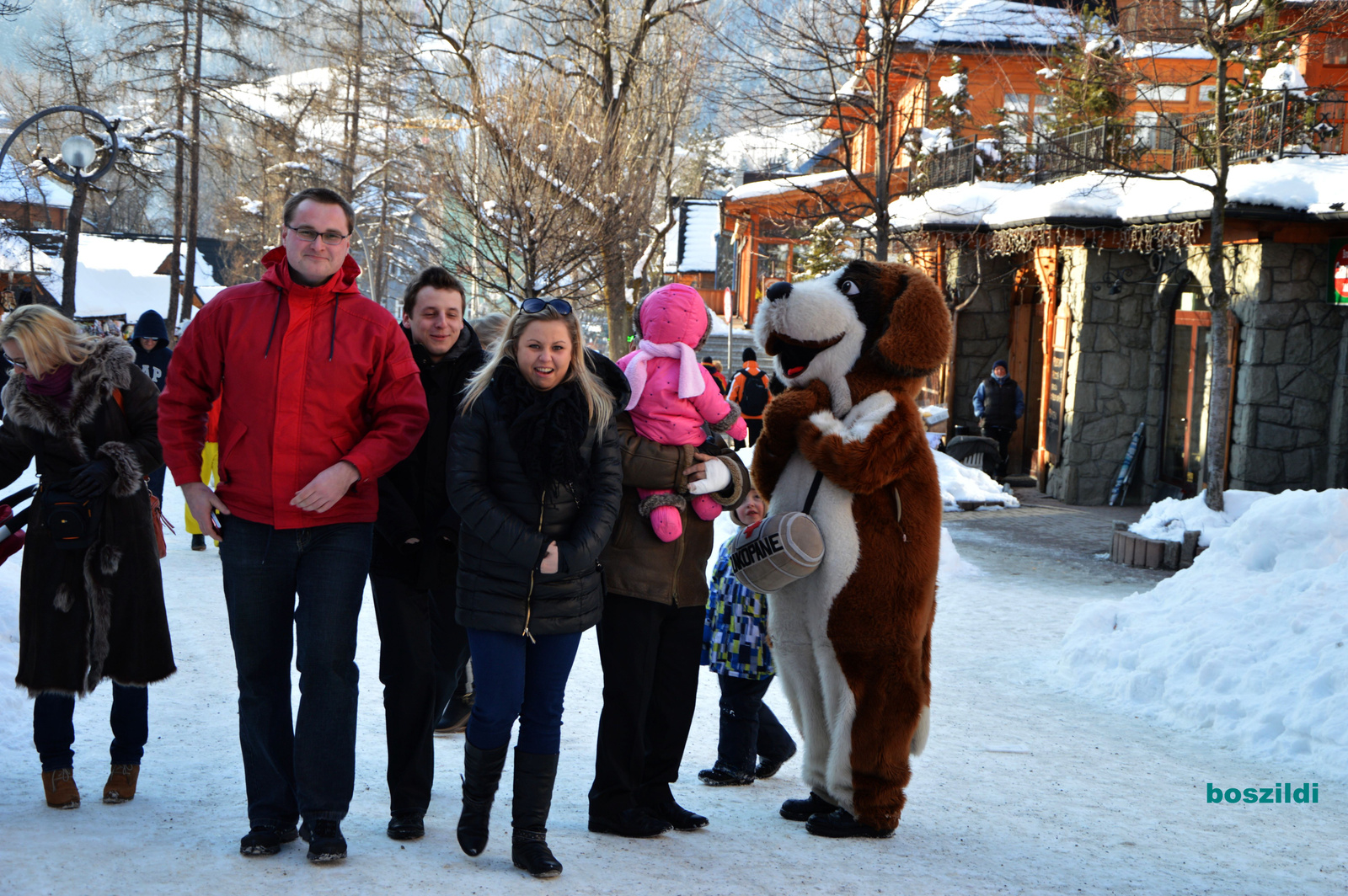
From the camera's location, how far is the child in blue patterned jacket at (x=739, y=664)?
13.7 feet

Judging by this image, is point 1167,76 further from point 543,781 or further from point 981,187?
point 543,781

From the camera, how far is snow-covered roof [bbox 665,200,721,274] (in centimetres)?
4091

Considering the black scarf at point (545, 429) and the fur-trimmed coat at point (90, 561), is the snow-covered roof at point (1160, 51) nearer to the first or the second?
the black scarf at point (545, 429)

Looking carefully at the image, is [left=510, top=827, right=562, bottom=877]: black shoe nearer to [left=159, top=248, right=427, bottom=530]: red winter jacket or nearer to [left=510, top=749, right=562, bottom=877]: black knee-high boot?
[left=510, top=749, right=562, bottom=877]: black knee-high boot

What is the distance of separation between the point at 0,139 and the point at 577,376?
42364 mm

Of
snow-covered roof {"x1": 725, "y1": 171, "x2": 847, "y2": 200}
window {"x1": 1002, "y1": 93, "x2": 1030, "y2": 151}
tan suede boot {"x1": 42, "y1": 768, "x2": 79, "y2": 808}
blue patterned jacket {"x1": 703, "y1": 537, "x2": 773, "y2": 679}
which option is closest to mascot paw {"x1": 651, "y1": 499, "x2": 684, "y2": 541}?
blue patterned jacket {"x1": 703, "y1": 537, "x2": 773, "y2": 679}

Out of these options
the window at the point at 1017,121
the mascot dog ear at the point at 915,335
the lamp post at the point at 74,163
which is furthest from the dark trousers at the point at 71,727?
the window at the point at 1017,121

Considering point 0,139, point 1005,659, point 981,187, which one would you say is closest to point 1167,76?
point 981,187

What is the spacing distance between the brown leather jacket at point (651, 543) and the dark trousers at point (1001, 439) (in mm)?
12389

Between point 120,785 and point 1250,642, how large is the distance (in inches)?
195

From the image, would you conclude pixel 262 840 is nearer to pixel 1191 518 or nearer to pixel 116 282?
pixel 1191 518

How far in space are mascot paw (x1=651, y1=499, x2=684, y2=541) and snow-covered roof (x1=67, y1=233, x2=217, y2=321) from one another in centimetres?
3944

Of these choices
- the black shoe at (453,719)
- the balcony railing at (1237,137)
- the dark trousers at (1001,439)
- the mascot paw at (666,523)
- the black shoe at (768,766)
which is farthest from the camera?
the dark trousers at (1001,439)

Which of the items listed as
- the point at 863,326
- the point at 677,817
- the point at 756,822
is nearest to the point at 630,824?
the point at 677,817
